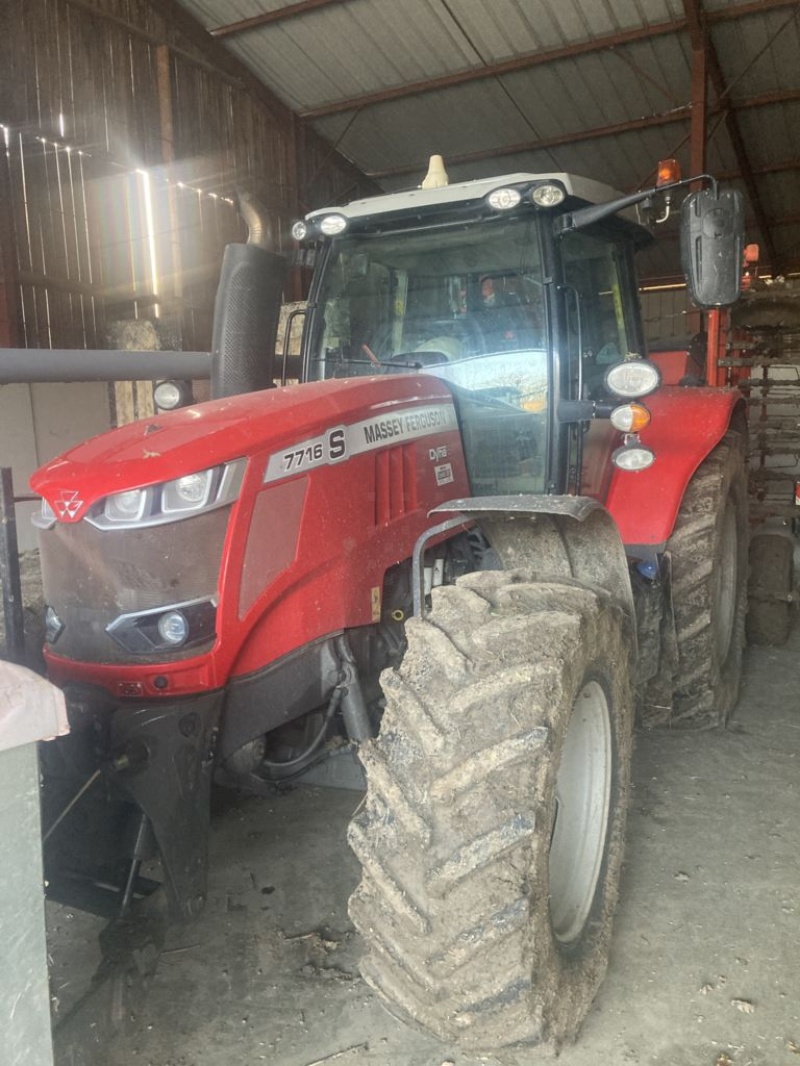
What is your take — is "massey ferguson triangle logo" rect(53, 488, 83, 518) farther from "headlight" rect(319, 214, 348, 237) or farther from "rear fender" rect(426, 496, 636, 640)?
"headlight" rect(319, 214, 348, 237)

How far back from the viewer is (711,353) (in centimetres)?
588

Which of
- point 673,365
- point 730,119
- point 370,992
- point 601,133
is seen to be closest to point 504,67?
point 601,133

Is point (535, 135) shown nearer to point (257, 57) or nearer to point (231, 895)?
point (257, 57)

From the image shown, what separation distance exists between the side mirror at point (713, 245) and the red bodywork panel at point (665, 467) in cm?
78

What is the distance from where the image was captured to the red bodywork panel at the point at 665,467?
3.28m

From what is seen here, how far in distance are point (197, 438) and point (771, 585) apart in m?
3.61

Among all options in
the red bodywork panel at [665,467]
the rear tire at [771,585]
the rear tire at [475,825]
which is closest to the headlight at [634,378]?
the red bodywork panel at [665,467]

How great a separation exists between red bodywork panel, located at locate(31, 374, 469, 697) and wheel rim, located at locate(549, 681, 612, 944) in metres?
0.60

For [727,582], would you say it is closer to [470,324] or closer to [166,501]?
[470,324]

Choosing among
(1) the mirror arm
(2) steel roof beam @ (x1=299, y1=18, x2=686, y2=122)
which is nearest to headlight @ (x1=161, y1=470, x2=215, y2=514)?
(1) the mirror arm

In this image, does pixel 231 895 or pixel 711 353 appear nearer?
pixel 231 895

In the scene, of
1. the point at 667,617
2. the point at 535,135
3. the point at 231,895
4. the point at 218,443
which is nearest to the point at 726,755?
the point at 667,617

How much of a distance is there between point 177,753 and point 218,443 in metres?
0.70

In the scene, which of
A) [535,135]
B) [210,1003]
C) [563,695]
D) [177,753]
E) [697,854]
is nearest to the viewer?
[563,695]
